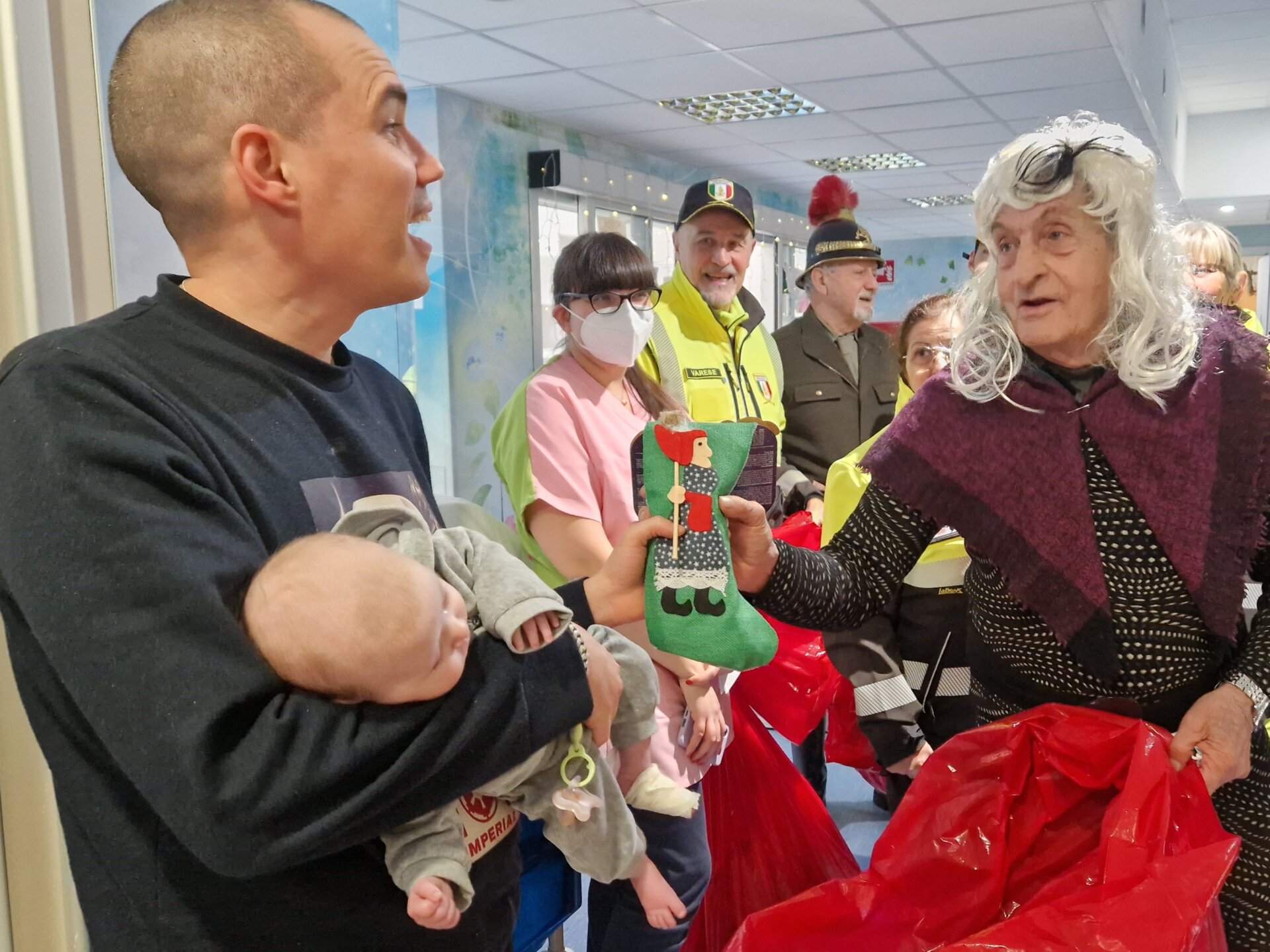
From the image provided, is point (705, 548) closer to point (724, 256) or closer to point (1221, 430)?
point (1221, 430)

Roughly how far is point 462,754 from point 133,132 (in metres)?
0.69

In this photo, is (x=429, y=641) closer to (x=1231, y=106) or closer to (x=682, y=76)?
(x=682, y=76)

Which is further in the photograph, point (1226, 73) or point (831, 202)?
point (1226, 73)

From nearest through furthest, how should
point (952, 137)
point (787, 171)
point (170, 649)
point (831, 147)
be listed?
point (170, 649) → point (952, 137) → point (831, 147) → point (787, 171)

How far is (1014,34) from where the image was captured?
5.00 m

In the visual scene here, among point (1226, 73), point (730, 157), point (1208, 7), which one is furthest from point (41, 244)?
point (1226, 73)

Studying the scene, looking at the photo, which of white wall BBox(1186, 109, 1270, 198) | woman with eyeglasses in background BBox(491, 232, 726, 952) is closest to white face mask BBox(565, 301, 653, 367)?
Result: woman with eyeglasses in background BBox(491, 232, 726, 952)

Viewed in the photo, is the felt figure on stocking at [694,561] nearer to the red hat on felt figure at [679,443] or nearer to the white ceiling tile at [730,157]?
the red hat on felt figure at [679,443]

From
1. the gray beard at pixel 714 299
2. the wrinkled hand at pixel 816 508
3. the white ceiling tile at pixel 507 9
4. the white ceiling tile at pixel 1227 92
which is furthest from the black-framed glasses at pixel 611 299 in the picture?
the white ceiling tile at pixel 1227 92

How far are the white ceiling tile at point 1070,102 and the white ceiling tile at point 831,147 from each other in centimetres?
102

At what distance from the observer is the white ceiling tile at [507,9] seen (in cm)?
428

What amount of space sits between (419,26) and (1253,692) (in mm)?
4413

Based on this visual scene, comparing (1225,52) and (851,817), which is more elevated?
(1225,52)

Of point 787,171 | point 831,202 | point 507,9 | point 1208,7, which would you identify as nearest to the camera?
point 831,202
